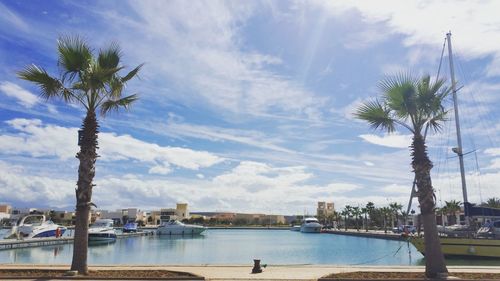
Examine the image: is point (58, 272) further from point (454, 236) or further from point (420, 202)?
point (454, 236)

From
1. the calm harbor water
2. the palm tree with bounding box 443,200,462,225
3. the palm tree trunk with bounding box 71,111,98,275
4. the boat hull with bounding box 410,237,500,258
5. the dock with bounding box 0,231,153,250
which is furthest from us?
the palm tree with bounding box 443,200,462,225

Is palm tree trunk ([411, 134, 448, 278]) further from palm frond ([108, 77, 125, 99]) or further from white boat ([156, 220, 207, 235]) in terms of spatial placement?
white boat ([156, 220, 207, 235])

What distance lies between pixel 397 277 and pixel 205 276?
20.9 feet

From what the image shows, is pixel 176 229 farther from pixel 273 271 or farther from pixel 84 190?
pixel 84 190

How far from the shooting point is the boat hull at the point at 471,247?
110ft

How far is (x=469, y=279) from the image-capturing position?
13.9 metres

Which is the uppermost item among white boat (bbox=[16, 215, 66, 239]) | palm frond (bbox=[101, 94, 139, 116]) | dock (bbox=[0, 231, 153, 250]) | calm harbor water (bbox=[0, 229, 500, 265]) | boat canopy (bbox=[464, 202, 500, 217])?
palm frond (bbox=[101, 94, 139, 116])

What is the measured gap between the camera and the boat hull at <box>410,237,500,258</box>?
33656mm

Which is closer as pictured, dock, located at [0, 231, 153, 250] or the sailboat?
the sailboat

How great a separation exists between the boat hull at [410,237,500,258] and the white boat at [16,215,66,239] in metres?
50.4

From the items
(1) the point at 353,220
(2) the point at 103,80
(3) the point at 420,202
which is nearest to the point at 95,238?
(2) the point at 103,80

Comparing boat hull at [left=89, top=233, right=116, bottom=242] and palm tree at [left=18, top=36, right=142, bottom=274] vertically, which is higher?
palm tree at [left=18, top=36, right=142, bottom=274]

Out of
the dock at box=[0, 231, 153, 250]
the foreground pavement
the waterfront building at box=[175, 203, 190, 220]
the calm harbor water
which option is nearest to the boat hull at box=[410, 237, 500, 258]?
the calm harbor water

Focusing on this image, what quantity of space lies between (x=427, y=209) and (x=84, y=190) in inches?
470
